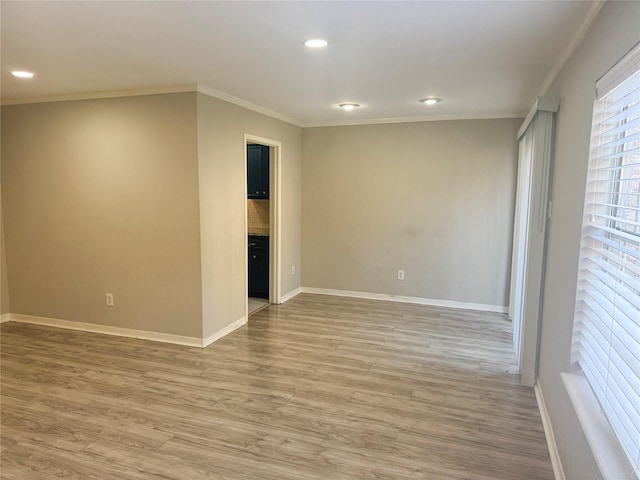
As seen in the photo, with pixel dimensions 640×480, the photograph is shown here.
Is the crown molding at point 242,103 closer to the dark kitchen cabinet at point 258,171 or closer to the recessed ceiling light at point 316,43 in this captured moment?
the dark kitchen cabinet at point 258,171

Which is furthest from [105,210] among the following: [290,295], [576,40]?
[576,40]

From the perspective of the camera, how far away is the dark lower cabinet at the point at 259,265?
18.2ft

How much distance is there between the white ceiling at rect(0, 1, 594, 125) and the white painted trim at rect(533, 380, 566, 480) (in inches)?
88.7

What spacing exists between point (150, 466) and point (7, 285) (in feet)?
11.8

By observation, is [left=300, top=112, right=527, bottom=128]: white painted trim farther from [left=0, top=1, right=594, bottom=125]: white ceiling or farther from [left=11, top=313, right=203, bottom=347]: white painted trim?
[left=11, top=313, right=203, bottom=347]: white painted trim

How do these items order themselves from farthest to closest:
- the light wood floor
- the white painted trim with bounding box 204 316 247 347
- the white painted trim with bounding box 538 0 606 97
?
the white painted trim with bounding box 204 316 247 347 → the light wood floor → the white painted trim with bounding box 538 0 606 97

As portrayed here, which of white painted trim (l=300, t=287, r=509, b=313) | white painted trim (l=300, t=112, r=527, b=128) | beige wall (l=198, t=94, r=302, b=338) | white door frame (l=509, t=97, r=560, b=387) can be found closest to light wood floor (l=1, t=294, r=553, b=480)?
white door frame (l=509, t=97, r=560, b=387)

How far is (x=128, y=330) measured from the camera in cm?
423

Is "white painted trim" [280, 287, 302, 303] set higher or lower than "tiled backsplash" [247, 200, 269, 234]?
lower

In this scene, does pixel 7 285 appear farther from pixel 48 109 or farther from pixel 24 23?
pixel 24 23

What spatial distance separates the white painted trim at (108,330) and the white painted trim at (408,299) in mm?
2307

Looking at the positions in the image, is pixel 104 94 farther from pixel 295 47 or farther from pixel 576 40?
Answer: pixel 576 40

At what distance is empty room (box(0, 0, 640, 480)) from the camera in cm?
203

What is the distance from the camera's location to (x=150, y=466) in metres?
2.24
